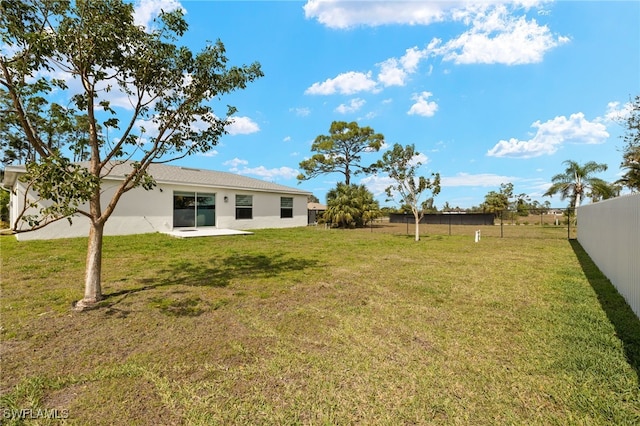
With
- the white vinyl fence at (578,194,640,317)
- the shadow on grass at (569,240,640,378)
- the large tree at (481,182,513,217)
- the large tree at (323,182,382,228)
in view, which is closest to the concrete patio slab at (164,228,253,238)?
the large tree at (323,182,382,228)

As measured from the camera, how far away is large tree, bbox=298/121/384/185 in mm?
26969

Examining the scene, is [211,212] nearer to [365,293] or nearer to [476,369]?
[365,293]

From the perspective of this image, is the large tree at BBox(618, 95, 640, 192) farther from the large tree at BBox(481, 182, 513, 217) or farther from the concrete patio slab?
the large tree at BBox(481, 182, 513, 217)

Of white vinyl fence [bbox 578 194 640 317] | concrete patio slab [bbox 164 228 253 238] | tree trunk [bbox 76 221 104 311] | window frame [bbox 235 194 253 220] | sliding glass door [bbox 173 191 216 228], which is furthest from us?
window frame [bbox 235 194 253 220]

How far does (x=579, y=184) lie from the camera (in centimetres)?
2064

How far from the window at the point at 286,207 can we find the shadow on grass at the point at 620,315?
15195 millimetres

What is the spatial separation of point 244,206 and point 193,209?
297cm

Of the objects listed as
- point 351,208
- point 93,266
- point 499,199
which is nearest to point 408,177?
point 351,208

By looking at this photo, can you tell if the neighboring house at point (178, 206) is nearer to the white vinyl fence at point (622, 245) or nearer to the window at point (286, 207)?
the window at point (286, 207)

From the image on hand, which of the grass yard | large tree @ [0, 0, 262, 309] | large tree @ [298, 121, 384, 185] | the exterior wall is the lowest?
the grass yard

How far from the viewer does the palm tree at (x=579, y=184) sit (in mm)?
19969

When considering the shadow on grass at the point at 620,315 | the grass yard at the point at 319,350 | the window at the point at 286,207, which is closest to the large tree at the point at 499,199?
the window at the point at 286,207

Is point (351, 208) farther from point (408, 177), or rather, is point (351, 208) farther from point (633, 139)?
point (633, 139)

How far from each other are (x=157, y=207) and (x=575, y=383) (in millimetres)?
14508
